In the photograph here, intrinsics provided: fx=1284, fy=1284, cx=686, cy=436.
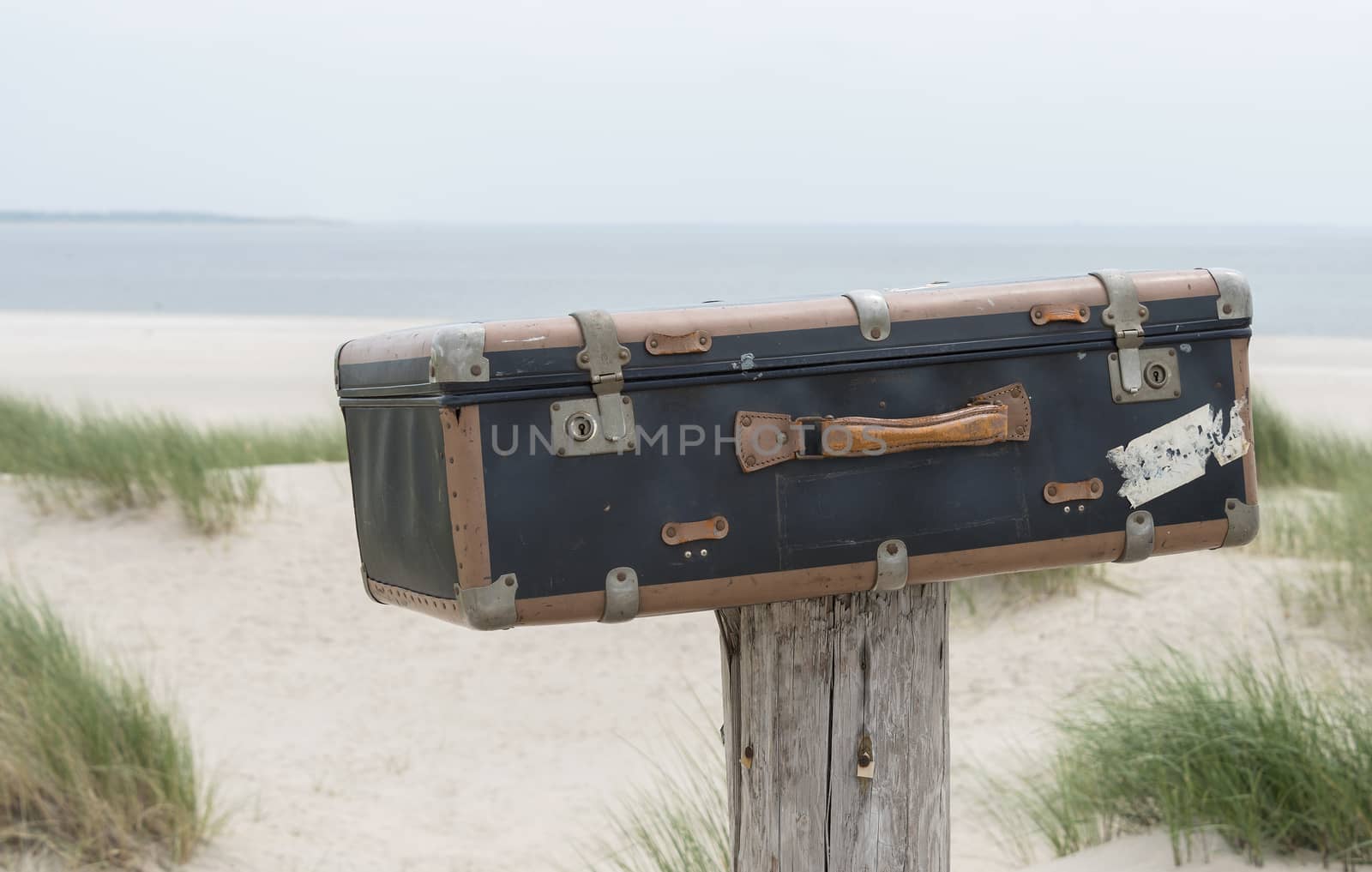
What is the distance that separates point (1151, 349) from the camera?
2.10 m

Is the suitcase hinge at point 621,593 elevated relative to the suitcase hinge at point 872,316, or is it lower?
lower

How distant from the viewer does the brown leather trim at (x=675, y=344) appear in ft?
6.29

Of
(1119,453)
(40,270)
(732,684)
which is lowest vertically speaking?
(40,270)

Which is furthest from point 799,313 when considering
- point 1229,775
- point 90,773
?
point 90,773

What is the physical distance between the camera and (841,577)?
1961 millimetres

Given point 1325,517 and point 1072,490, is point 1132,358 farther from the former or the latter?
point 1325,517

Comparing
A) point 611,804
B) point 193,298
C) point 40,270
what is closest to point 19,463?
point 611,804

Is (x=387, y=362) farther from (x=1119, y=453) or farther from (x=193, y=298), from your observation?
(x=193, y=298)

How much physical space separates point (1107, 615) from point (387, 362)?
13.6 feet

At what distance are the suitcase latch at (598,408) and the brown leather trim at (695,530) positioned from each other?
0.13 meters

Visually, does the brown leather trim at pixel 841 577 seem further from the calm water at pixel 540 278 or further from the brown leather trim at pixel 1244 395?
the calm water at pixel 540 278

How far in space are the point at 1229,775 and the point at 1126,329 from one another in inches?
53.3

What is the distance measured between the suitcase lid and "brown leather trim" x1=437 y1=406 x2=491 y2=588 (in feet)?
0.12

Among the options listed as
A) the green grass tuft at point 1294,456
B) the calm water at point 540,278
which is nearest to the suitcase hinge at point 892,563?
the green grass tuft at point 1294,456
